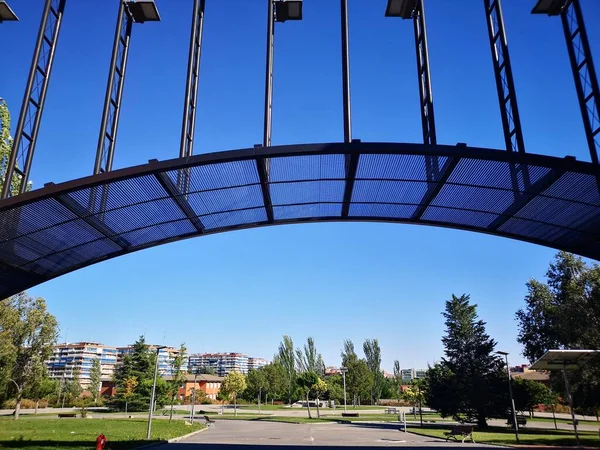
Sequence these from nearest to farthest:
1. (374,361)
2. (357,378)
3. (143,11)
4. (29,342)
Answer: (143,11)
(29,342)
(357,378)
(374,361)

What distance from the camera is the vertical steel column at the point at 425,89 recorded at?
419 inches

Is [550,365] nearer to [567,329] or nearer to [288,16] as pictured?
[567,329]

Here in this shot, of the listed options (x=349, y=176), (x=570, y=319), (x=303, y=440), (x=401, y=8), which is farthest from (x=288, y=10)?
(x=570, y=319)

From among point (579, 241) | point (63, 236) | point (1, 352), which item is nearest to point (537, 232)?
point (579, 241)

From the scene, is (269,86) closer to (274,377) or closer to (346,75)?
(346,75)

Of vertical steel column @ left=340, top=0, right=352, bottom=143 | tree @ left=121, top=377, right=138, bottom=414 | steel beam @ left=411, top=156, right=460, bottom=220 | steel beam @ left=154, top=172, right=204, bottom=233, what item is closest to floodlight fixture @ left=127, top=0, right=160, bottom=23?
vertical steel column @ left=340, top=0, right=352, bottom=143

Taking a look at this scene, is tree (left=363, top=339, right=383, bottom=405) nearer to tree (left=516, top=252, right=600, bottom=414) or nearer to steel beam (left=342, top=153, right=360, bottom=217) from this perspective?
tree (left=516, top=252, right=600, bottom=414)

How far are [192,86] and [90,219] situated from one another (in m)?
5.06

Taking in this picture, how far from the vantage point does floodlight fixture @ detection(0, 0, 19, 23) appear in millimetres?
12691

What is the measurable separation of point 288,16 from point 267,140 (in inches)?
209

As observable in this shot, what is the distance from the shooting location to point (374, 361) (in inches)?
3088

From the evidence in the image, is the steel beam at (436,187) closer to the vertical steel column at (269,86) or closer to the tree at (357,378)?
the vertical steel column at (269,86)

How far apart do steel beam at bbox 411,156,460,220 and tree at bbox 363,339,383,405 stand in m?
69.8

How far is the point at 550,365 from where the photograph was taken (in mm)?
20938
